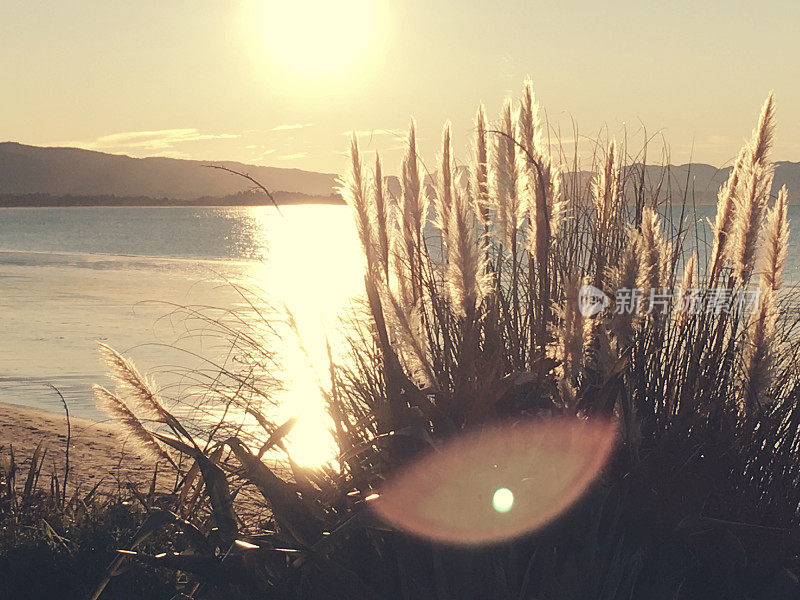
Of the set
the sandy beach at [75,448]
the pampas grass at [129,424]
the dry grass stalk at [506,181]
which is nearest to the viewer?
the pampas grass at [129,424]

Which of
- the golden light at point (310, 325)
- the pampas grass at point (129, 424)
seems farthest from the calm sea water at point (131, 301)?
the pampas grass at point (129, 424)

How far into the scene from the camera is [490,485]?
2299 mm

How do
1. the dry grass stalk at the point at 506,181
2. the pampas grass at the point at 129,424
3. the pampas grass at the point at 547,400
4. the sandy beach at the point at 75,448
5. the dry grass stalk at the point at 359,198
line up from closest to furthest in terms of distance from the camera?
the pampas grass at the point at 547,400 → the pampas grass at the point at 129,424 → the dry grass stalk at the point at 506,181 → the dry grass stalk at the point at 359,198 → the sandy beach at the point at 75,448

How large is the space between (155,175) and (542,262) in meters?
132

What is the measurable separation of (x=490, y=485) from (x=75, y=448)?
493 cm

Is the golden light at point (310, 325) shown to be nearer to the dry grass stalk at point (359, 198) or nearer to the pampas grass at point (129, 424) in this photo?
the dry grass stalk at point (359, 198)

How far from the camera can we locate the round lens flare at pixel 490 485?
2.27 m

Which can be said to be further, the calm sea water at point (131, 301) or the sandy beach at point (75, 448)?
the sandy beach at point (75, 448)

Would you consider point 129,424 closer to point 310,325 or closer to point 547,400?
point 310,325

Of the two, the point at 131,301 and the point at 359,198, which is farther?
the point at 131,301

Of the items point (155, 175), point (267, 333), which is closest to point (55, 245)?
point (267, 333)

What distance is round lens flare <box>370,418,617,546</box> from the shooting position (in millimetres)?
2268

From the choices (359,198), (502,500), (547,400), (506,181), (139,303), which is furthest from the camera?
(139,303)

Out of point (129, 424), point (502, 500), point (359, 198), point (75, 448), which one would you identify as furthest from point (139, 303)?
point (502, 500)
